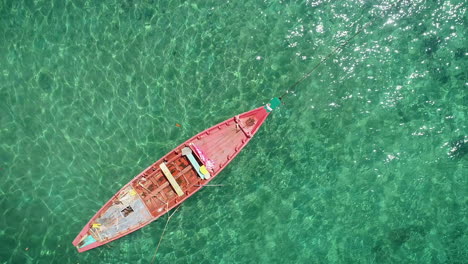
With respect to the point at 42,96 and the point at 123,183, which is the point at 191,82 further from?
the point at 42,96

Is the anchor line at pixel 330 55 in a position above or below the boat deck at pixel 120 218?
above

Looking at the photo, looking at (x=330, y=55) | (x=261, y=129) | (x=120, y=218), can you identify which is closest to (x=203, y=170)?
(x=261, y=129)

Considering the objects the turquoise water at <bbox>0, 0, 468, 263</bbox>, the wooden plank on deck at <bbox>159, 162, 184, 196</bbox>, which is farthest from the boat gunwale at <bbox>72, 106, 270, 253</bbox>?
the turquoise water at <bbox>0, 0, 468, 263</bbox>

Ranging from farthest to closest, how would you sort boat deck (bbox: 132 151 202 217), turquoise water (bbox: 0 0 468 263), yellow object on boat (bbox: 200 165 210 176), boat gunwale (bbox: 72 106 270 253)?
turquoise water (bbox: 0 0 468 263), boat deck (bbox: 132 151 202 217), yellow object on boat (bbox: 200 165 210 176), boat gunwale (bbox: 72 106 270 253)

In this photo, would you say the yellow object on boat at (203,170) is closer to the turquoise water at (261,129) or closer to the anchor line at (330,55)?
the turquoise water at (261,129)

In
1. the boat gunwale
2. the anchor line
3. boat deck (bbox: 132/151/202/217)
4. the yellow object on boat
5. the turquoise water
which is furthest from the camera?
the anchor line

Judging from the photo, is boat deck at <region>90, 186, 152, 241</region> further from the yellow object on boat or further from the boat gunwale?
the yellow object on boat

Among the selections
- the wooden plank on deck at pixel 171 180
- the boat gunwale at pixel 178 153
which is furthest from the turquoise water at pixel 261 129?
the wooden plank on deck at pixel 171 180
